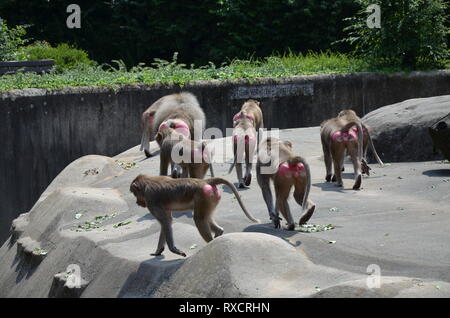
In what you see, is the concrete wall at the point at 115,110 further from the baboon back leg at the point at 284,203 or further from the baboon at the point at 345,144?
the baboon back leg at the point at 284,203

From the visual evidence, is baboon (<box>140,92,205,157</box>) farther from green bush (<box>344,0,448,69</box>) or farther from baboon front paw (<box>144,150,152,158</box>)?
green bush (<box>344,0,448,69</box>)

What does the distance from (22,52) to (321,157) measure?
28.8 ft

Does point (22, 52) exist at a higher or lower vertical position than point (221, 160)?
higher

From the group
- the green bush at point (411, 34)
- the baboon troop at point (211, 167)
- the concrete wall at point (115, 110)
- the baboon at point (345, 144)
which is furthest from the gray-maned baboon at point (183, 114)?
the green bush at point (411, 34)

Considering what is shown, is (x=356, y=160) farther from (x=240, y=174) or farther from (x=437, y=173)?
(x=240, y=174)

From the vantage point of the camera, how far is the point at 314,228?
9.45 m

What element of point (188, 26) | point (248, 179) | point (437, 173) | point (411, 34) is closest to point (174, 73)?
point (411, 34)

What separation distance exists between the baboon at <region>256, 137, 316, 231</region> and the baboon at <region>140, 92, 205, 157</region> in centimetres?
286

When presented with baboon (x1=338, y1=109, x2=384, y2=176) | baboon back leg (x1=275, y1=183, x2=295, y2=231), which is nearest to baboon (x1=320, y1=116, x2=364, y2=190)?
baboon (x1=338, y1=109, x2=384, y2=176)

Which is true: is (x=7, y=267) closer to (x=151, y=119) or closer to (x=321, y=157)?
(x=151, y=119)

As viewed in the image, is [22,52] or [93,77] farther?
[22,52]

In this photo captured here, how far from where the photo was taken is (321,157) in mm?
14383

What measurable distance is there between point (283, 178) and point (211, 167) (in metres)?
1.57

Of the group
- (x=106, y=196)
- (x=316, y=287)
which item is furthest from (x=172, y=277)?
(x=106, y=196)
